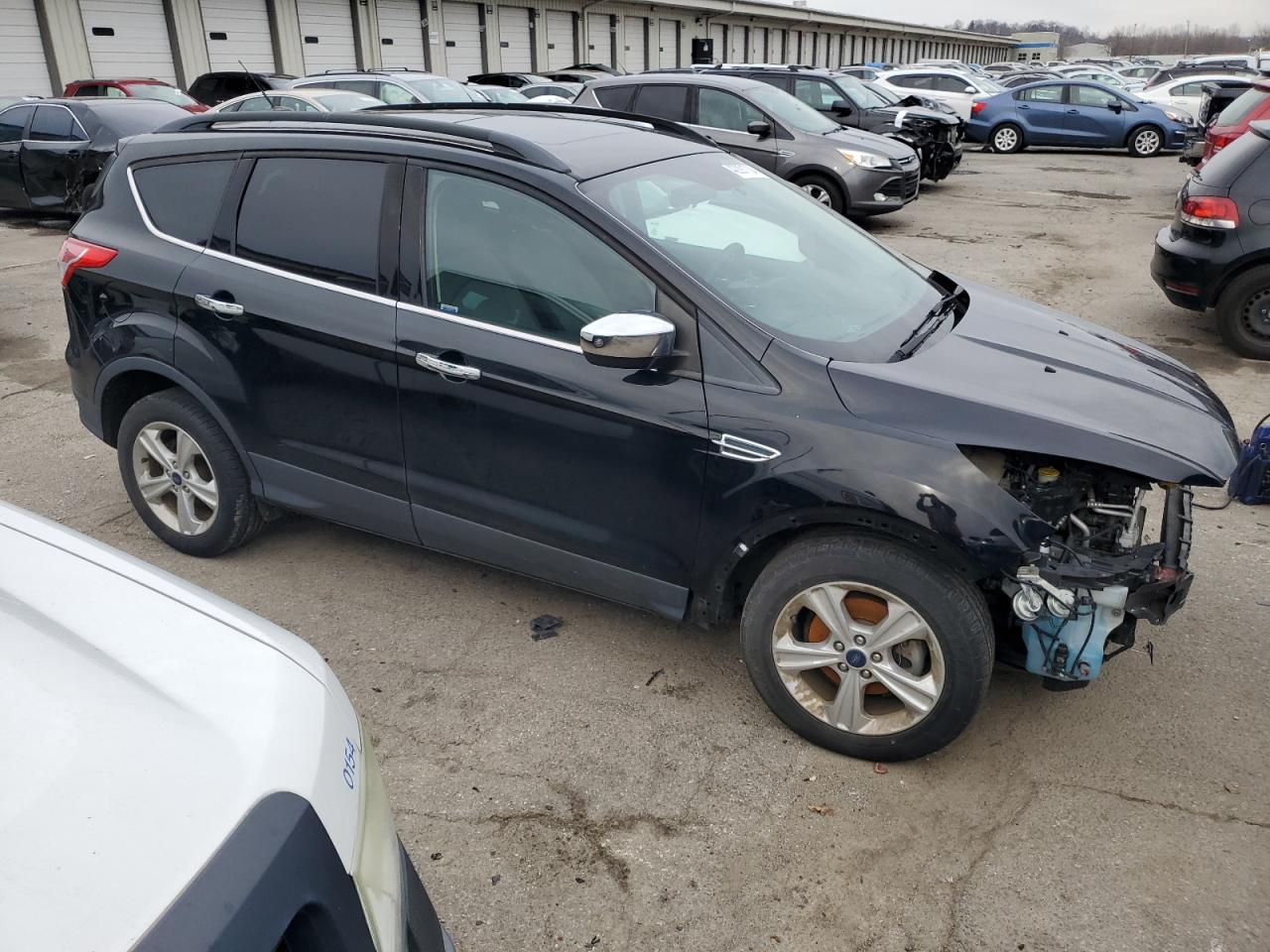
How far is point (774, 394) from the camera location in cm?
299

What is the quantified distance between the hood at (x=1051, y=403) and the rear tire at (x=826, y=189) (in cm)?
840

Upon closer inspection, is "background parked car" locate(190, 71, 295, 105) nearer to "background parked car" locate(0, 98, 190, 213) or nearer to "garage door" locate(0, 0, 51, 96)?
"garage door" locate(0, 0, 51, 96)

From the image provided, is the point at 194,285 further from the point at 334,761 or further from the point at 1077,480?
the point at 1077,480

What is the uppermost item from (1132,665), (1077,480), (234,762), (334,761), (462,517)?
(234,762)

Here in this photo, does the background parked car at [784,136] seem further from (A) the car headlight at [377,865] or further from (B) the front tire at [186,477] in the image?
(A) the car headlight at [377,865]

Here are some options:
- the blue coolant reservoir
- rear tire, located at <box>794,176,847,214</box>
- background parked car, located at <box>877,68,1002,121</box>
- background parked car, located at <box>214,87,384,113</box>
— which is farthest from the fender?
background parked car, located at <box>877,68,1002,121</box>

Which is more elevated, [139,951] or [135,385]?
[139,951]

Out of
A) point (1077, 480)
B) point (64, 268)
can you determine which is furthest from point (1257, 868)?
point (64, 268)

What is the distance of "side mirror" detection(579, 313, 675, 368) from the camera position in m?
2.91

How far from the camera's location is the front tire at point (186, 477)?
159 inches

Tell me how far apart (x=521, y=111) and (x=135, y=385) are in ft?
6.62

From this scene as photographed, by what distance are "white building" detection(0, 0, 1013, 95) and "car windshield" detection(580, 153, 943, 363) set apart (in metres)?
22.0

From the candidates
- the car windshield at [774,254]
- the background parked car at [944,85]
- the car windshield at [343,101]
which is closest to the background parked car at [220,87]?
the car windshield at [343,101]

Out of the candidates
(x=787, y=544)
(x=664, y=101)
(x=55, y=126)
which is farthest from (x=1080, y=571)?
(x=55, y=126)
